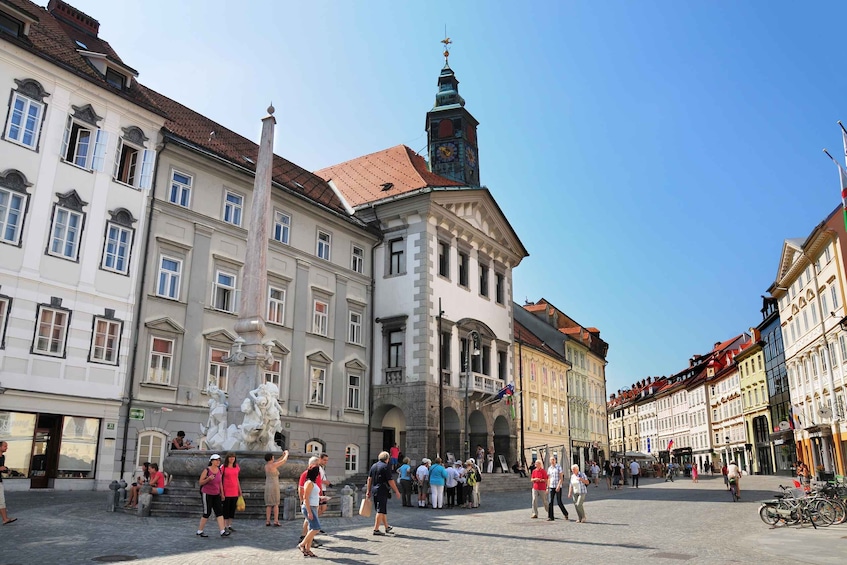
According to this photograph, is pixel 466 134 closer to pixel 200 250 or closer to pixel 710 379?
pixel 200 250

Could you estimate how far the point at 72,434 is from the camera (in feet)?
68.5

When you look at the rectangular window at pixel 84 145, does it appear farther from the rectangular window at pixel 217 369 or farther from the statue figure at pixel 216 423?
the statue figure at pixel 216 423

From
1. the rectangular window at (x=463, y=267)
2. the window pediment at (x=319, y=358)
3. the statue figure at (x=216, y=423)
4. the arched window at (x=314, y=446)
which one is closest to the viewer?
the statue figure at (x=216, y=423)

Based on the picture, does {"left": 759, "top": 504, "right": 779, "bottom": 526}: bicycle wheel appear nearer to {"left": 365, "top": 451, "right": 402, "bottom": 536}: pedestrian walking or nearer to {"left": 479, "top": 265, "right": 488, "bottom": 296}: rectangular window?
{"left": 365, "top": 451, "right": 402, "bottom": 536}: pedestrian walking

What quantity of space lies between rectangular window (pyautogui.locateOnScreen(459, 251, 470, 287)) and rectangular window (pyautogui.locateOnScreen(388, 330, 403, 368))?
556 centimetres

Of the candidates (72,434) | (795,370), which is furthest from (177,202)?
(795,370)

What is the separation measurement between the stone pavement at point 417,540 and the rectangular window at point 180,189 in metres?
11.0

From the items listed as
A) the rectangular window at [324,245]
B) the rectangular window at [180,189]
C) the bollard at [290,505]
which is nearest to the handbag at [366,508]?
the bollard at [290,505]

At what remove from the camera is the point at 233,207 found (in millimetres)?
27922

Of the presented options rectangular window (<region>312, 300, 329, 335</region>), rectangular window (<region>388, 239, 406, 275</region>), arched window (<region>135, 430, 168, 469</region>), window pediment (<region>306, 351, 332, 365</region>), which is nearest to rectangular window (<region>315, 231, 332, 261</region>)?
rectangular window (<region>312, 300, 329, 335</region>)

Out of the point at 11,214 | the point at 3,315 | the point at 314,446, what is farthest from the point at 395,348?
the point at 11,214

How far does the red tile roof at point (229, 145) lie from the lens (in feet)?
90.7

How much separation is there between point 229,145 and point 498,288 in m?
18.4

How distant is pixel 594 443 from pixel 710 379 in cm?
2680
